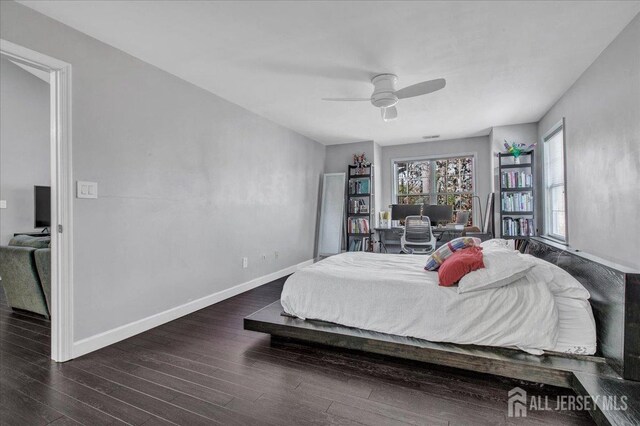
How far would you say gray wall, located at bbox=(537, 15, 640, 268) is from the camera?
2.11 m

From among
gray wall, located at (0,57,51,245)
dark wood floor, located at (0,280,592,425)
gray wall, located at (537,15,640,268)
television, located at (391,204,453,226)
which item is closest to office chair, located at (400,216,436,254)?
television, located at (391,204,453,226)

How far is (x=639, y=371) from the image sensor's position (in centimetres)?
155

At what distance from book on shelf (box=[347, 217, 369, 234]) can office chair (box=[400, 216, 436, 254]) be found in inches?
36.6

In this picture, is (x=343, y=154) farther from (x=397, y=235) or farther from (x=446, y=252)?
(x=446, y=252)

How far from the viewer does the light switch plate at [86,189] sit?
224 centimetres

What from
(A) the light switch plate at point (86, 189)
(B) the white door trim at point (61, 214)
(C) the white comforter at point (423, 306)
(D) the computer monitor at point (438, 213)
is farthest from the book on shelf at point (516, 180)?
(B) the white door trim at point (61, 214)

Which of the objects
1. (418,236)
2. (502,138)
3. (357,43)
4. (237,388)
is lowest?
(237,388)

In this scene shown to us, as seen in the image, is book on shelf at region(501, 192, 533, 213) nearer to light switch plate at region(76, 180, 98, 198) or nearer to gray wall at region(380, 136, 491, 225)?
gray wall at region(380, 136, 491, 225)

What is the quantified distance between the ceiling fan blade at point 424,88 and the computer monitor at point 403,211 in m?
2.86

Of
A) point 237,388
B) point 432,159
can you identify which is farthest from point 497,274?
point 432,159

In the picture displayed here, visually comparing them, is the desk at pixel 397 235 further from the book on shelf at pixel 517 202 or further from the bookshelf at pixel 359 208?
the book on shelf at pixel 517 202

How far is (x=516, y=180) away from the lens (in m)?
4.34

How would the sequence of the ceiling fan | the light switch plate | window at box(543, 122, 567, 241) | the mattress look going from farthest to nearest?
window at box(543, 122, 567, 241), the ceiling fan, the light switch plate, the mattress

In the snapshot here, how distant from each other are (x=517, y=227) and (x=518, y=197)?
1.44 feet
